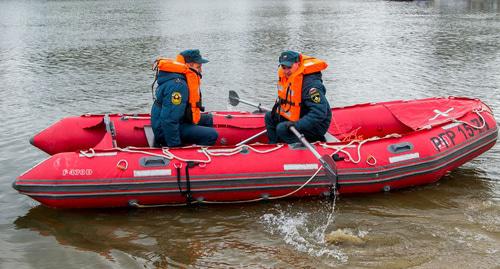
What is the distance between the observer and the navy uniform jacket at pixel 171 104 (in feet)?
19.1

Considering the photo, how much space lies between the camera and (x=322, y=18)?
31.3 meters

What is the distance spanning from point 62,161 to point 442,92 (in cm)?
890

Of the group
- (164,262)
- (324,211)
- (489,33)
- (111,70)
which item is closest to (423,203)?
(324,211)

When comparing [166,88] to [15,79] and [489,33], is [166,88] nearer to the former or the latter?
[15,79]

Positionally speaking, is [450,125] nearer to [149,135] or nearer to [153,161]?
[153,161]

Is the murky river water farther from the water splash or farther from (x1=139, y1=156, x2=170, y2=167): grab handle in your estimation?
(x1=139, y1=156, x2=170, y2=167): grab handle

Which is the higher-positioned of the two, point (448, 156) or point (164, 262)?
point (448, 156)

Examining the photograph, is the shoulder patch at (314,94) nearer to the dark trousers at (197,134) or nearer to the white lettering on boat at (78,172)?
the dark trousers at (197,134)

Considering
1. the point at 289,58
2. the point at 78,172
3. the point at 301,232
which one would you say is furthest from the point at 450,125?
the point at 78,172

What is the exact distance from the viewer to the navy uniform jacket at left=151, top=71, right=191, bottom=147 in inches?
229

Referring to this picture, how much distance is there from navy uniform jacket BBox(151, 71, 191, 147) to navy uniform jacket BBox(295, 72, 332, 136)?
1304 mm

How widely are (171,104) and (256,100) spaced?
570 cm

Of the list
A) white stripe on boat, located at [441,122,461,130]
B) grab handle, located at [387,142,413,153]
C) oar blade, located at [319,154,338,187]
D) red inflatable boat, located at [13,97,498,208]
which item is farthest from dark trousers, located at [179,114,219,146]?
white stripe on boat, located at [441,122,461,130]

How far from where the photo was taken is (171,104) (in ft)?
19.1
